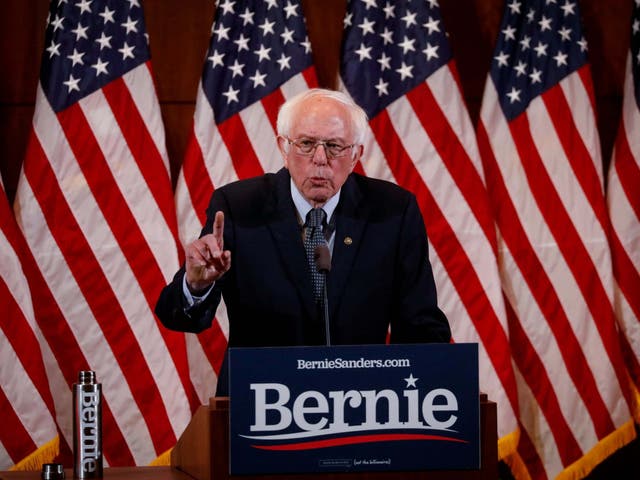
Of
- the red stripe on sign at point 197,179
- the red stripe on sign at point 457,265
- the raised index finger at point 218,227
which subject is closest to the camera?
the raised index finger at point 218,227

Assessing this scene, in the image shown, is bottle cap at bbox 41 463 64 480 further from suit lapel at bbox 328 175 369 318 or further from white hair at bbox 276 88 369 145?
white hair at bbox 276 88 369 145

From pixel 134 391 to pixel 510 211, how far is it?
1.88 meters

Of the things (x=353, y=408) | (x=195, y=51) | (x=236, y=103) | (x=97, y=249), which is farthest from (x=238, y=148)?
(x=353, y=408)

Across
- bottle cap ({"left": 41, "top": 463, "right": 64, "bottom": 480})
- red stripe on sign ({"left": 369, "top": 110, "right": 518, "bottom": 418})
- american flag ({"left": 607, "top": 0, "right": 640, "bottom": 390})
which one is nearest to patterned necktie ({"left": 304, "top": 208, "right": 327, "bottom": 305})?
bottle cap ({"left": 41, "top": 463, "right": 64, "bottom": 480})

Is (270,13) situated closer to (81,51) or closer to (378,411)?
(81,51)

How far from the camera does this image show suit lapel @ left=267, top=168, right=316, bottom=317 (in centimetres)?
246

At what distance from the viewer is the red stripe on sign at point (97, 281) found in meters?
4.01

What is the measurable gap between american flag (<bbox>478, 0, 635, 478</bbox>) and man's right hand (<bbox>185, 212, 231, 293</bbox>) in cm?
249

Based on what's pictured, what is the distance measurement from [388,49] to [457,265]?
3.40 feet

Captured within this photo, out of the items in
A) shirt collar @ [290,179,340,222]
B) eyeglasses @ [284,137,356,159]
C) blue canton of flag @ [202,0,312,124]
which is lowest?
shirt collar @ [290,179,340,222]

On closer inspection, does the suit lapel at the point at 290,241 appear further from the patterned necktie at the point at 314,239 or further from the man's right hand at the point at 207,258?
the man's right hand at the point at 207,258

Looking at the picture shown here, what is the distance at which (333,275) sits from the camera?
97.7 inches

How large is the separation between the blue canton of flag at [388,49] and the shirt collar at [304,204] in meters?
1.71

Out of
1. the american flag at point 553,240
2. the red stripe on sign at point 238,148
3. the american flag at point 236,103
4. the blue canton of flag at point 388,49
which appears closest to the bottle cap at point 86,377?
the american flag at point 236,103
